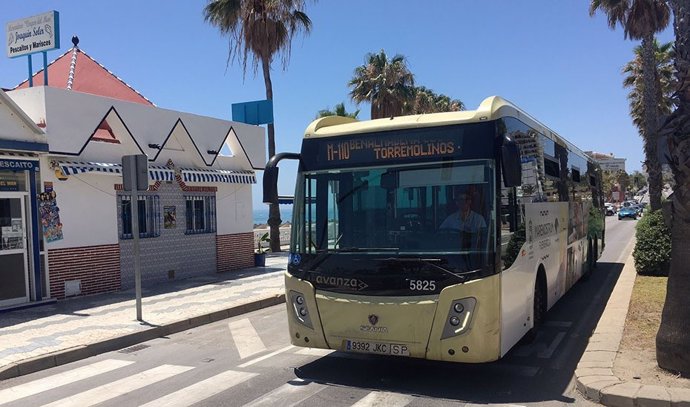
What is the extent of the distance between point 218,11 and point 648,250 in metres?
16.8

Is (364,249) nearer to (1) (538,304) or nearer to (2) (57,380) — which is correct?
(1) (538,304)

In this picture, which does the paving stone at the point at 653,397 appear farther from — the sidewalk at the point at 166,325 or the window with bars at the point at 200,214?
the window with bars at the point at 200,214

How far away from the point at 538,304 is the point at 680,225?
2.61 meters

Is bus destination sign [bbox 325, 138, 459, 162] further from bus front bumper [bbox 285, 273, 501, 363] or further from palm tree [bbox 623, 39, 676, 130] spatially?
palm tree [bbox 623, 39, 676, 130]

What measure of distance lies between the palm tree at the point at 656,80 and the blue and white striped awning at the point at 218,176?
838 inches

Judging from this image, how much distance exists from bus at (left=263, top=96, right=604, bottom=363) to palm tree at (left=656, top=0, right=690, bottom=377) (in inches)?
60.6

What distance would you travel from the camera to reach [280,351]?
7.89 metres

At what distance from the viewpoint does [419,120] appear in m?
6.43

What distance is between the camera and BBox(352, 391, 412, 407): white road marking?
5453 millimetres

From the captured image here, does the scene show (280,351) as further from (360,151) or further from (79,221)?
(79,221)

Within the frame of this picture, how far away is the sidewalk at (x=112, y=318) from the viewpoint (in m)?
8.06

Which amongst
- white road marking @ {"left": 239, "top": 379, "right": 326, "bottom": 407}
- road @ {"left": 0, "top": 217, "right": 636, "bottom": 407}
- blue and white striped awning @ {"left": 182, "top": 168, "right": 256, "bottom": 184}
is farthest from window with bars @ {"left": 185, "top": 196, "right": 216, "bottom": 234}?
white road marking @ {"left": 239, "top": 379, "right": 326, "bottom": 407}

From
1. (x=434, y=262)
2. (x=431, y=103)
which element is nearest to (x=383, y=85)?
(x=431, y=103)

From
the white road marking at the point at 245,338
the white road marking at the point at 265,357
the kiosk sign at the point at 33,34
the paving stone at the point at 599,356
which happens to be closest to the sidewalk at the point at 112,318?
the white road marking at the point at 245,338
